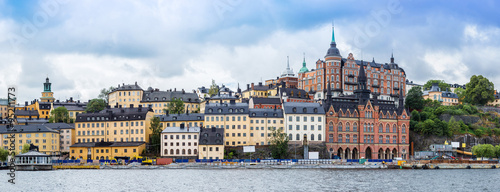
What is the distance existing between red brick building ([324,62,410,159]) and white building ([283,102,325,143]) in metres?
2.64

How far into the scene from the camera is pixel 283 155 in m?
123

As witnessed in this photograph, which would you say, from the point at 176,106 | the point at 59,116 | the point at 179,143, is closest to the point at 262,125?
the point at 179,143

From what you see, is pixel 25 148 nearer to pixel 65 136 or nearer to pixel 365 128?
pixel 65 136

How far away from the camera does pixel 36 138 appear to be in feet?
433

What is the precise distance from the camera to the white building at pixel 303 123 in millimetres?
131375

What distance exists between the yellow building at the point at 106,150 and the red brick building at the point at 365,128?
4099cm

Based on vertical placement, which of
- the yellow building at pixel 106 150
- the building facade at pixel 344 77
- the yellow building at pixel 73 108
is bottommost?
the yellow building at pixel 106 150

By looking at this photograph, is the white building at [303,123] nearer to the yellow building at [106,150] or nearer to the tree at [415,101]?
the yellow building at [106,150]

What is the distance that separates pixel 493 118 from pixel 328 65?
4485 centimetres

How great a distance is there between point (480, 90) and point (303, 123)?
64044mm

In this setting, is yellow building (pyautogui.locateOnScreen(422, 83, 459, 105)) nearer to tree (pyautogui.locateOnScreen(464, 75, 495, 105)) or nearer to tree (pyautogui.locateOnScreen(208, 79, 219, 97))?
tree (pyautogui.locateOnScreen(464, 75, 495, 105))

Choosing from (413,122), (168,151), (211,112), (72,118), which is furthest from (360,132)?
(72,118)

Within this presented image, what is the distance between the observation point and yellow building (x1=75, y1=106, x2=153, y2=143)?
5251 inches

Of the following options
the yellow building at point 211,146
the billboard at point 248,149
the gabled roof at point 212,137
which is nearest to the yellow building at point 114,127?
the gabled roof at point 212,137
